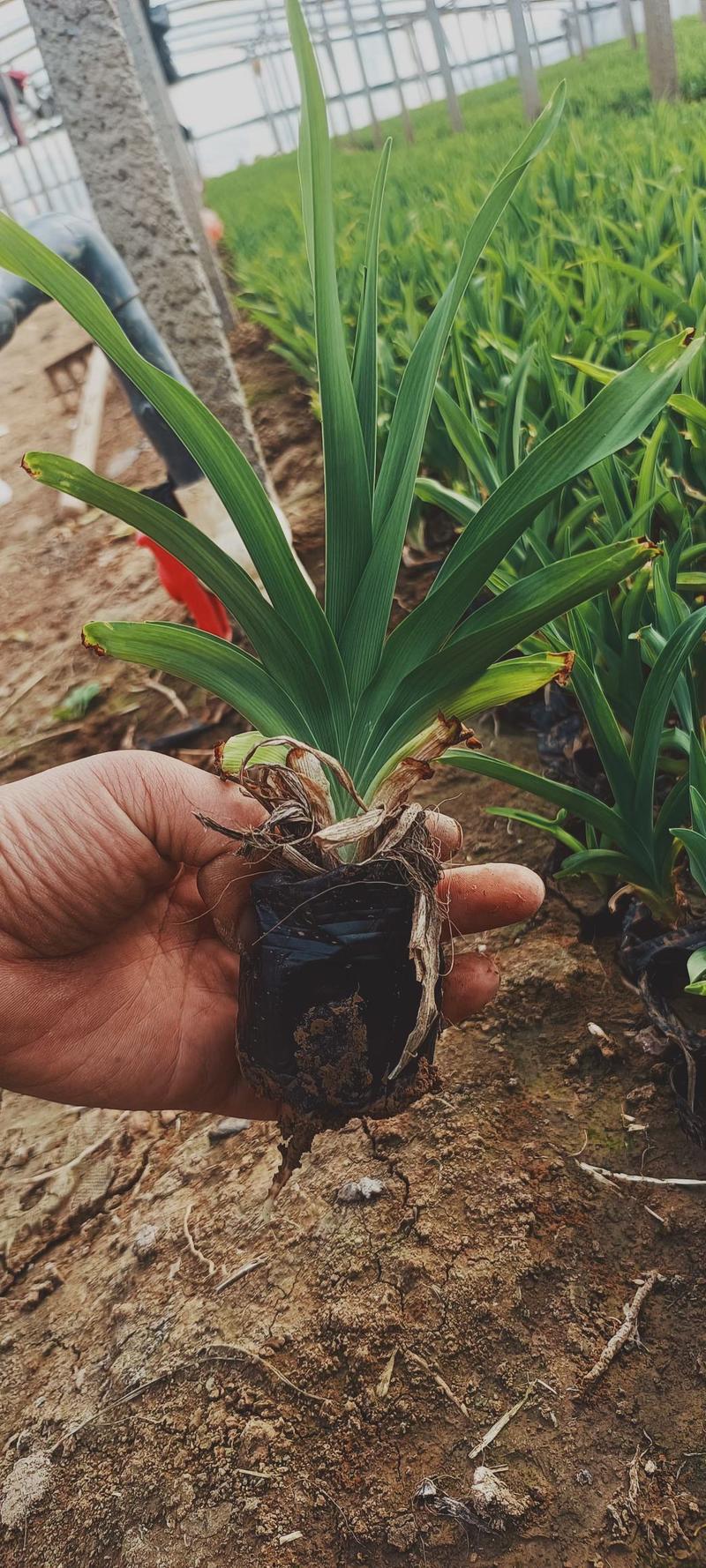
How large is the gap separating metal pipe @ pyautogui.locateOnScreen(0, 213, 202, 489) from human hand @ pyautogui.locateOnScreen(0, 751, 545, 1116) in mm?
1310

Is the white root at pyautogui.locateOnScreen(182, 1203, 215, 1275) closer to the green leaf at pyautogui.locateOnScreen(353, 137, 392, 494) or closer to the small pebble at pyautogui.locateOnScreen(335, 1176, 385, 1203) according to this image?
the small pebble at pyautogui.locateOnScreen(335, 1176, 385, 1203)

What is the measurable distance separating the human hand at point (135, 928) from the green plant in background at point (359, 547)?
6.2 inches

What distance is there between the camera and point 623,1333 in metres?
1.02

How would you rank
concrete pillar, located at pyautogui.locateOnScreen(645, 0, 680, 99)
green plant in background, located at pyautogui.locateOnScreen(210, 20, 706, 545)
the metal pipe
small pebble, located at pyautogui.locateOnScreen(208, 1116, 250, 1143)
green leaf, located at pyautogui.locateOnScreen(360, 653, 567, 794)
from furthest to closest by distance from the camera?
1. concrete pillar, located at pyautogui.locateOnScreen(645, 0, 680, 99)
2. the metal pipe
3. green plant in background, located at pyautogui.locateOnScreen(210, 20, 706, 545)
4. small pebble, located at pyautogui.locateOnScreen(208, 1116, 250, 1143)
5. green leaf, located at pyautogui.locateOnScreen(360, 653, 567, 794)

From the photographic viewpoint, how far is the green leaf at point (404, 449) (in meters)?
1.00

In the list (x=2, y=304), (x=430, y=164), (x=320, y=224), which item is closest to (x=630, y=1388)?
(x=320, y=224)

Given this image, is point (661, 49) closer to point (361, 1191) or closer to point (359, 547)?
point (359, 547)

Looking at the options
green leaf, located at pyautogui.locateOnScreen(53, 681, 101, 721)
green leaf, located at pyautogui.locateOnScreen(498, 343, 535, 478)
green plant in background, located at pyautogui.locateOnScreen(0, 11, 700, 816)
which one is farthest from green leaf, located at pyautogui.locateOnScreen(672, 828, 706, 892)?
green leaf, located at pyautogui.locateOnScreen(53, 681, 101, 721)

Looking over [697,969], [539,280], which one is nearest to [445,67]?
[539,280]

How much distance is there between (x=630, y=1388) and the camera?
994 mm

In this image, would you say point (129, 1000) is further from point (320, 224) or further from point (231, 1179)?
point (320, 224)

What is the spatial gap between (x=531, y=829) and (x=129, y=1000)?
2.43 ft

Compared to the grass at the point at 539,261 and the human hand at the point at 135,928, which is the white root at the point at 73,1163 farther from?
the grass at the point at 539,261

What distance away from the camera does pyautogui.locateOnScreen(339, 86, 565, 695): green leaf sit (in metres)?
1.00
